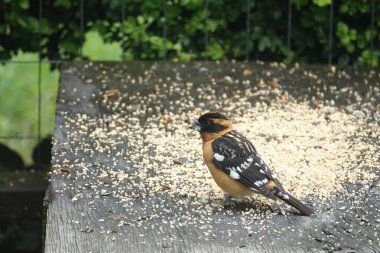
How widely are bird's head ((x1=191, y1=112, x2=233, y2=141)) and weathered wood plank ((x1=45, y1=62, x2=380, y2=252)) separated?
0.34 m

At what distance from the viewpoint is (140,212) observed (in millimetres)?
4406

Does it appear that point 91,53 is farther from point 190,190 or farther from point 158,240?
point 158,240

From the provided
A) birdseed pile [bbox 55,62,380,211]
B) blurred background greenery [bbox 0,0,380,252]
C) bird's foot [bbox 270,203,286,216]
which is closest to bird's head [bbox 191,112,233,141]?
birdseed pile [bbox 55,62,380,211]

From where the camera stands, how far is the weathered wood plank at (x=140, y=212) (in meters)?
4.00

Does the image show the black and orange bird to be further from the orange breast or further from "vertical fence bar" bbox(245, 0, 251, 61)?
"vertical fence bar" bbox(245, 0, 251, 61)

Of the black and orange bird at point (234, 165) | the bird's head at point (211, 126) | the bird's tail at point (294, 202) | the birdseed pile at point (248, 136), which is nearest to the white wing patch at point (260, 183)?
the black and orange bird at point (234, 165)

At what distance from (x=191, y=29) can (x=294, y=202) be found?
10.5 ft

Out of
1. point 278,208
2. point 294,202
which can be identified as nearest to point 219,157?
point 278,208

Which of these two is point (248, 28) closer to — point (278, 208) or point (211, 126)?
point (211, 126)

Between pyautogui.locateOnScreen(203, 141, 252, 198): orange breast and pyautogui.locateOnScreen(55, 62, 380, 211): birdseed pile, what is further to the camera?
pyautogui.locateOnScreen(55, 62, 380, 211): birdseed pile

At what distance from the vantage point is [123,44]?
745 centimetres

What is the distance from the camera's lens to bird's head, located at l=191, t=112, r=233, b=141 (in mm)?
4922

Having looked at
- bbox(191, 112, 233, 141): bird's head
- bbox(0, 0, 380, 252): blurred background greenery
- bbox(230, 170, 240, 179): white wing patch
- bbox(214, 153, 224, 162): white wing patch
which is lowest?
bbox(230, 170, 240, 179): white wing patch

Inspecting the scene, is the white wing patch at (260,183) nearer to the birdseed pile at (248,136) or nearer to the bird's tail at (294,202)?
the bird's tail at (294,202)
